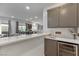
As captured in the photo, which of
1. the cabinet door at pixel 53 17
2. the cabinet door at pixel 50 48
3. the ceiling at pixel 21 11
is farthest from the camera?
the cabinet door at pixel 53 17

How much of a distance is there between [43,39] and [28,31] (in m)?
0.99

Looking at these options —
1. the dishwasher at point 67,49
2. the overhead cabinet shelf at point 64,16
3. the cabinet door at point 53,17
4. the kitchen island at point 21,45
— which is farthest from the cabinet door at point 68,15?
the kitchen island at point 21,45

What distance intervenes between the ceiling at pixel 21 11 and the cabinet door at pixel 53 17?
555 mm

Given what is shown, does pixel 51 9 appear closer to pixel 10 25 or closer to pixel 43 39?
pixel 43 39

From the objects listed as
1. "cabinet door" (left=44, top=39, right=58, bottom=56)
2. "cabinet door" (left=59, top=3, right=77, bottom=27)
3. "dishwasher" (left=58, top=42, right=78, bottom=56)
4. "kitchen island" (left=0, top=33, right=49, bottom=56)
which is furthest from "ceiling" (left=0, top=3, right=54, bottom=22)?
"dishwasher" (left=58, top=42, right=78, bottom=56)

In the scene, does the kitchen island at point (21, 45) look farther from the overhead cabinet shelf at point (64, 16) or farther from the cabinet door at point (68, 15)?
the cabinet door at point (68, 15)

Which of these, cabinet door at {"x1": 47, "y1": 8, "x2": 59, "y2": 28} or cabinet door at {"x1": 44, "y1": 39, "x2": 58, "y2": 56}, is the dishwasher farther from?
cabinet door at {"x1": 47, "y1": 8, "x2": 59, "y2": 28}

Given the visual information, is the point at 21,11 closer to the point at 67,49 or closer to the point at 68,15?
the point at 68,15

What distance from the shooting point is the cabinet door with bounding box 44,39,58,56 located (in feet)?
9.76

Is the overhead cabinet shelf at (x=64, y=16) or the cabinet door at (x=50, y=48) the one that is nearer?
the overhead cabinet shelf at (x=64, y=16)

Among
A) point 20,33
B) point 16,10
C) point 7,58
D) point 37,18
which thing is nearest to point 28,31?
point 20,33

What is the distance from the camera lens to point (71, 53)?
243cm

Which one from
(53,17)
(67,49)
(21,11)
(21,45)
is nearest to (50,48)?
(67,49)

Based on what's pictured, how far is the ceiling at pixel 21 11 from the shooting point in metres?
2.41
